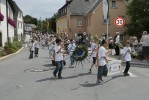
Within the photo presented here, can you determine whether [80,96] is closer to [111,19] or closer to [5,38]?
[5,38]

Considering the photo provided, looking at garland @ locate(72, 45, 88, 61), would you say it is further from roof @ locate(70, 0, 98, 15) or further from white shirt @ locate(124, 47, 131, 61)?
roof @ locate(70, 0, 98, 15)

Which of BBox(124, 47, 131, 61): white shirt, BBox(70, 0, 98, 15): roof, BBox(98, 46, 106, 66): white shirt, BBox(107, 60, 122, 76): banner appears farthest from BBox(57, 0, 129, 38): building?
BBox(98, 46, 106, 66): white shirt

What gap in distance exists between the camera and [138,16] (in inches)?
1877

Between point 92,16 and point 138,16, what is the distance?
32.5 ft

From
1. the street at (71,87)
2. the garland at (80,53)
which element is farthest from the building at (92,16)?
the street at (71,87)

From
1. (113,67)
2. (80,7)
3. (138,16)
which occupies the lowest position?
(113,67)

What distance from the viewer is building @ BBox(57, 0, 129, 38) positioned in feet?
182

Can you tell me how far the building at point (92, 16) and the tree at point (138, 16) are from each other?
4.82 m

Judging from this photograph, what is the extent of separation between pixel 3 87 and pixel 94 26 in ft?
145

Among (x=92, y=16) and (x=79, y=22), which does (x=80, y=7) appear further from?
(x=92, y=16)

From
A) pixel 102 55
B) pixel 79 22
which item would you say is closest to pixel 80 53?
pixel 102 55

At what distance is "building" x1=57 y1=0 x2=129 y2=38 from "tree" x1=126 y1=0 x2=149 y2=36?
4818mm

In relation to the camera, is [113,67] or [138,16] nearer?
[113,67]

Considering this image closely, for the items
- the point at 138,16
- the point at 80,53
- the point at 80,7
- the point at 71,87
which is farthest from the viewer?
the point at 80,7
